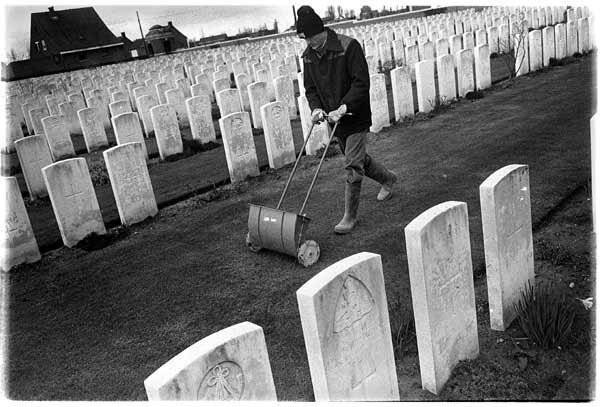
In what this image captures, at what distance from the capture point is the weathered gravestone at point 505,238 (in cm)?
326

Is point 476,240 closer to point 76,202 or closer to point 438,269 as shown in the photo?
point 438,269

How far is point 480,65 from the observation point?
11.4 meters

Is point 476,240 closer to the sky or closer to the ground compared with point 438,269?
closer to the ground

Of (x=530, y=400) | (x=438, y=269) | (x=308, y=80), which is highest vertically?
(x=308, y=80)

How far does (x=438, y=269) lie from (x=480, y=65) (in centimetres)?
952

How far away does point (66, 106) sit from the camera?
12406mm

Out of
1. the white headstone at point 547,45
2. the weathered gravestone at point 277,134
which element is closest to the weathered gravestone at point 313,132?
the weathered gravestone at point 277,134

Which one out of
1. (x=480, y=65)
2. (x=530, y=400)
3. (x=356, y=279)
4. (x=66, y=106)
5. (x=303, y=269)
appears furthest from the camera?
(x=66, y=106)

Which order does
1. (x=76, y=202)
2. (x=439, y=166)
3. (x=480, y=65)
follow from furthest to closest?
(x=480, y=65), (x=439, y=166), (x=76, y=202)

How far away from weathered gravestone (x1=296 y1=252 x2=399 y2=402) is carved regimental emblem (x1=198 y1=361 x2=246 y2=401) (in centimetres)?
39

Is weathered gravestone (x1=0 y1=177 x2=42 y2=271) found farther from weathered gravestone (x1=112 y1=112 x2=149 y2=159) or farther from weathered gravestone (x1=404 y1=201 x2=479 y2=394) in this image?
weathered gravestone (x1=404 y1=201 x2=479 y2=394)

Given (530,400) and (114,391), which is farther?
(114,391)

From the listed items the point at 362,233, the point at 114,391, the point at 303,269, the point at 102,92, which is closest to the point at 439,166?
the point at 362,233

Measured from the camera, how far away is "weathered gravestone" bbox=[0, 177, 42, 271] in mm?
5192
